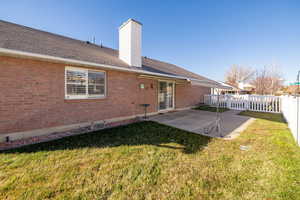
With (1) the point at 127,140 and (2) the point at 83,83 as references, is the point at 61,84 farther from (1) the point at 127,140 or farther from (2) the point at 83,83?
(1) the point at 127,140

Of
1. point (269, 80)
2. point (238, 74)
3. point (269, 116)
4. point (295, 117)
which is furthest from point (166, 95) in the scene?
point (238, 74)

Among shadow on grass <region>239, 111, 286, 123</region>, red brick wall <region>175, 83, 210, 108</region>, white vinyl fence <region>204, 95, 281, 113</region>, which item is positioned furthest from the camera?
red brick wall <region>175, 83, 210, 108</region>

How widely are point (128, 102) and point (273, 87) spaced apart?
31938 millimetres

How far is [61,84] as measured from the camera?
5.38 meters

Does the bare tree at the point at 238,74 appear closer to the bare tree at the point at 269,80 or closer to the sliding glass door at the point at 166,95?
the bare tree at the point at 269,80

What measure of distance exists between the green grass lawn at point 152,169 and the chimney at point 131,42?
5587 millimetres

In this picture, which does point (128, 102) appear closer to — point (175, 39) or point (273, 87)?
point (175, 39)

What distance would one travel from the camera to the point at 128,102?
25.9 feet

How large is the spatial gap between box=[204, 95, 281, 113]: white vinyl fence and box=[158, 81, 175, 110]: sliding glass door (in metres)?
6.75

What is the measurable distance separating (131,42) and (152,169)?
7676 mm

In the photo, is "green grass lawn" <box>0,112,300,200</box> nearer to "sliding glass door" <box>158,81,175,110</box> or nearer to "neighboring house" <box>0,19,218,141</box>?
"neighboring house" <box>0,19,218,141</box>

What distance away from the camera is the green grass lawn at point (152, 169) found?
2260 mm

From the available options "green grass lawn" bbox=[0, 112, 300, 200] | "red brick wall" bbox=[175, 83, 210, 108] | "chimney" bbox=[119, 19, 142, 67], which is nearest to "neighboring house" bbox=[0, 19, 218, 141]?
"chimney" bbox=[119, 19, 142, 67]

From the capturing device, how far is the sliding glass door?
397 inches
